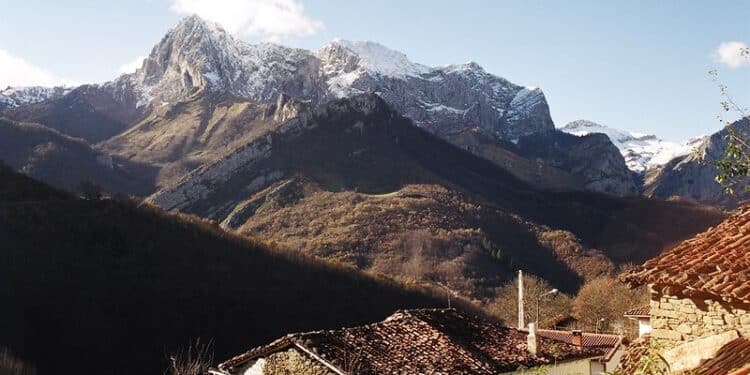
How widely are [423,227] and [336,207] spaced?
71.3 feet

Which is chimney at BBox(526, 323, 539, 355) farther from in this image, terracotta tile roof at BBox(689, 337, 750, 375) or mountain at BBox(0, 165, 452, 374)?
mountain at BBox(0, 165, 452, 374)

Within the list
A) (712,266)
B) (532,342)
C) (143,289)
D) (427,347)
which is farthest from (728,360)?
(143,289)

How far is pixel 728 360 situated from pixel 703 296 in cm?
163

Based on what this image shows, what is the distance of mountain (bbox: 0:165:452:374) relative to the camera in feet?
202

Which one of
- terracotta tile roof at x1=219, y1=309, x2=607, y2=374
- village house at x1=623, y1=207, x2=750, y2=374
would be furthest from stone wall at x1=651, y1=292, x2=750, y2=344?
terracotta tile roof at x1=219, y1=309, x2=607, y2=374

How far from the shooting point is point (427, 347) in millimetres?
24469

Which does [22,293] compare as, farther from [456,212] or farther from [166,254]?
[456,212]

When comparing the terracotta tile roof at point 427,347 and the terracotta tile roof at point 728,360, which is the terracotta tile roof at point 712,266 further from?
the terracotta tile roof at point 427,347

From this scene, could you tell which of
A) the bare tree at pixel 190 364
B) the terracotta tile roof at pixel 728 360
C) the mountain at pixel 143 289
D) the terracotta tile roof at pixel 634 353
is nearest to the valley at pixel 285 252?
the mountain at pixel 143 289

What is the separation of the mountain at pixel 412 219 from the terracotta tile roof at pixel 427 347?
9914 centimetres

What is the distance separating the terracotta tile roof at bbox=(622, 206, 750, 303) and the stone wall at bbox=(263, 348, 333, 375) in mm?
12806

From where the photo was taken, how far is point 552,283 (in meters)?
136

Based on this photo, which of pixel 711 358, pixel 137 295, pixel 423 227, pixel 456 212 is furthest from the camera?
pixel 456 212

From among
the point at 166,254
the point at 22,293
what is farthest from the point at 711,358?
the point at 166,254
